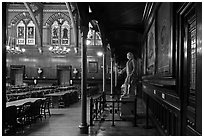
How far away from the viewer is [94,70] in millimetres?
24516

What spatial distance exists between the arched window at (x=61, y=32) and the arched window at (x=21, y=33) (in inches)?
117

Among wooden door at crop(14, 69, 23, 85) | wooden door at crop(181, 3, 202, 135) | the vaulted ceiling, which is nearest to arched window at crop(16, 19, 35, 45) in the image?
wooden door at crop(14, 69, 23, 85)

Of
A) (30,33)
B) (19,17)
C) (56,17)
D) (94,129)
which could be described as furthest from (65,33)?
(94,129)

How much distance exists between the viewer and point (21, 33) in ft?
83.9

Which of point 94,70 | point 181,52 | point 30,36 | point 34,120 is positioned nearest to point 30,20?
point 30,36

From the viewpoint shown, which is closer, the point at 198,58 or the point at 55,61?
the point at 198,58

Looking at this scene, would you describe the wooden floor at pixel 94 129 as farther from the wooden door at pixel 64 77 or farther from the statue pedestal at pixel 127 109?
the wooden door at pixel 64 77

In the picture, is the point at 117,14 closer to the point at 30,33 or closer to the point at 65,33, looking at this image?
the point at 65,33

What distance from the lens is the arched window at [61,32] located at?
25.4m

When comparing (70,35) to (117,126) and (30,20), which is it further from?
(117,126)

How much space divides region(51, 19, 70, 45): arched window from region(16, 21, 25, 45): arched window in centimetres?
298

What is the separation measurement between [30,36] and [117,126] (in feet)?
69.0

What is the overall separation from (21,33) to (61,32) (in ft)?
13.2

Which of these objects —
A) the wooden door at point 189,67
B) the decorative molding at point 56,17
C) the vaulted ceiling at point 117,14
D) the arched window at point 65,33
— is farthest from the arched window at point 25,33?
the wooden door at point 189,67
